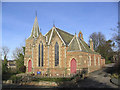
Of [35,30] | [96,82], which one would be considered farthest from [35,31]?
[96,82]

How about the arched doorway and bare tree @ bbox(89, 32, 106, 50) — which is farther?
bare tree @ bbox(89, 32, 106, 50)

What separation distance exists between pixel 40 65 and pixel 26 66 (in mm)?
4993

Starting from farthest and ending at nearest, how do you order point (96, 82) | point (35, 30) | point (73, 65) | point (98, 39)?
point (98, 39) → point (35, 30) → point (73, 65) → point (96, 82)

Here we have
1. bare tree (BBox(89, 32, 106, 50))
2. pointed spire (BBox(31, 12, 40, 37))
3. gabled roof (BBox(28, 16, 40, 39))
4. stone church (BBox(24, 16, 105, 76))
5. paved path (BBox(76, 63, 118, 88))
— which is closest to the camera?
paved path (BBox(76, 63, 118, 88))

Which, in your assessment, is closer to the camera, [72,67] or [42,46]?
[72,67]

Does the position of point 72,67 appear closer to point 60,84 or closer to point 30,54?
point 60,84

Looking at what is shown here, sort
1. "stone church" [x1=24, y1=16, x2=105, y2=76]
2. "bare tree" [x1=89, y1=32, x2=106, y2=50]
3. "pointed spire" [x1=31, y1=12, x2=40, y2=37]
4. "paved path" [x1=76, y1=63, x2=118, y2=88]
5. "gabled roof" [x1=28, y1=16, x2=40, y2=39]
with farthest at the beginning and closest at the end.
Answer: "bare tree" [x1=89, y1=32, x2=106, y2=50]
"pointed spire" [x1=31, y1=12, x2=40, y2=37]
"gabled roof" [x1=28, y1=16, x2=40, y2=39]
"stone church" [x1=24, y1=16, x2=105, y2=76]
"paved path" [x1=76, y1=63, x2=118, y2=88]

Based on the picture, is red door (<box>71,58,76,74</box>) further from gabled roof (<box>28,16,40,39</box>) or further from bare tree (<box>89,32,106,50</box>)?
bare tree (<box>89,32,106,50</box>)

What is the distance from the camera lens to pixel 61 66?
27641 mm

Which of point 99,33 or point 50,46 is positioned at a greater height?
point 99,33

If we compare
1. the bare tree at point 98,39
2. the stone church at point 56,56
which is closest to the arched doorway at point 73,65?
the stone church at point 56,56

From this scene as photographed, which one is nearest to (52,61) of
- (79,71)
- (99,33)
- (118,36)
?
(79,71)

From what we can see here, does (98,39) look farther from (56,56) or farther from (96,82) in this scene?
(96,82)

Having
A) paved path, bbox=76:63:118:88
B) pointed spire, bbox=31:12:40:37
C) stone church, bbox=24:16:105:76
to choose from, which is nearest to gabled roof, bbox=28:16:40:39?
pointed spire, bbox=31:12:40:37
